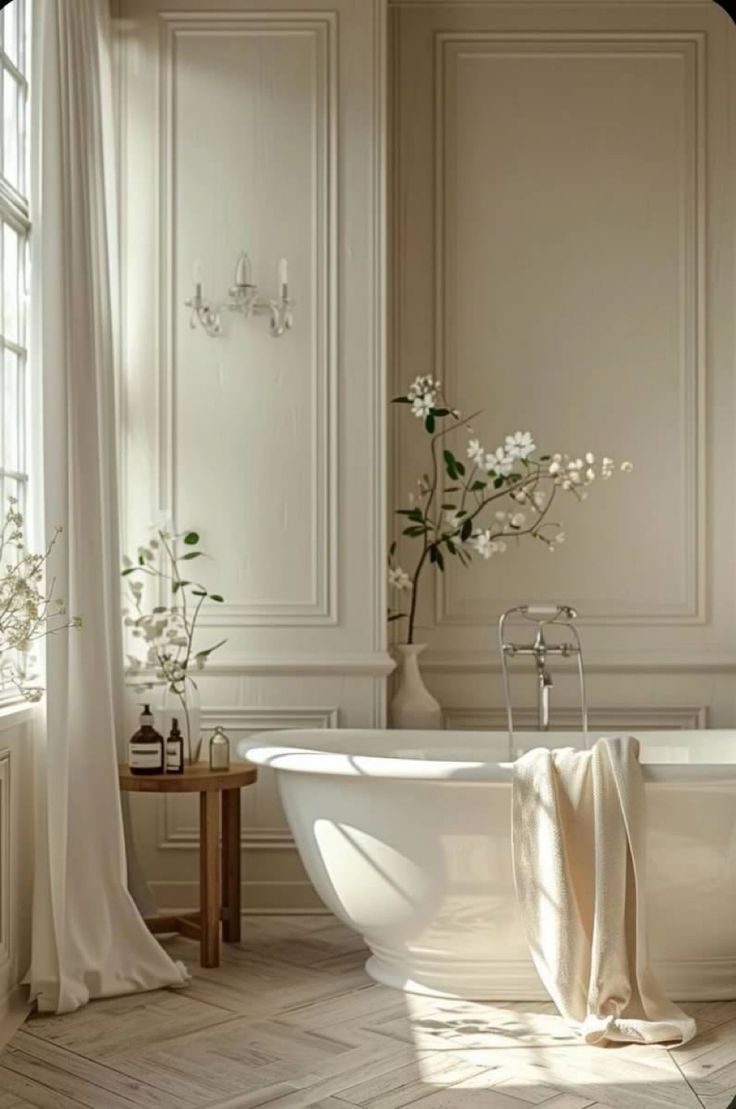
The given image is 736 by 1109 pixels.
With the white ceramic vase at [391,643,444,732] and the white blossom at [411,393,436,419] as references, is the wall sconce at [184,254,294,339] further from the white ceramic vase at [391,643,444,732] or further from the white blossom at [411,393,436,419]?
the white ceramic vase at [391,643,444,732]

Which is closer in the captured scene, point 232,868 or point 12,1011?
point 12,1011

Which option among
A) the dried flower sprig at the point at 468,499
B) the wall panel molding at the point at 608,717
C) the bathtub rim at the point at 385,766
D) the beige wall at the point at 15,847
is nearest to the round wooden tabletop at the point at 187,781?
the bathtub rim at the point at 385,766

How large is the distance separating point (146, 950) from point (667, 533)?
7.34 feet

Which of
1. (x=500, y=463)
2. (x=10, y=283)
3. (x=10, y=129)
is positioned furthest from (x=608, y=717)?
(x=10, y=129)

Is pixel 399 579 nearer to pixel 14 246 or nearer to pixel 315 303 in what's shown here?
pixel 315 303

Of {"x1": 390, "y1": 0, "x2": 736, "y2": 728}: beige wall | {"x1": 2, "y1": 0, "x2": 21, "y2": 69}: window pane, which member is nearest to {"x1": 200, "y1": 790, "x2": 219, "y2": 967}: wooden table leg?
{"x1": 390, "y1": 0, "x2": 736, "y2": 728}: beige wall

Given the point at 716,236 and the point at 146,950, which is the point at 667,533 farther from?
the point at 146,950

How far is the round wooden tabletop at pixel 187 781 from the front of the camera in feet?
12.4

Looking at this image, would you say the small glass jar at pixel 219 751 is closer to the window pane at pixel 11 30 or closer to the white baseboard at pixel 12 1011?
the white baseboard at pixel 12 1011

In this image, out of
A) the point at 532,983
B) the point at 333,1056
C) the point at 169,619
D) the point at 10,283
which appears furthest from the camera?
the point at 169,619

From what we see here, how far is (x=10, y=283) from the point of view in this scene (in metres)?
3.66

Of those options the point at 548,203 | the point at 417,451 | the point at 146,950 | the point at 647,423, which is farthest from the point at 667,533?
the point at 146,950

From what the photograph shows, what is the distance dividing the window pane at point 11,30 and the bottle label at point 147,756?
191 cm

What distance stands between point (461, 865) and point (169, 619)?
130 cm
